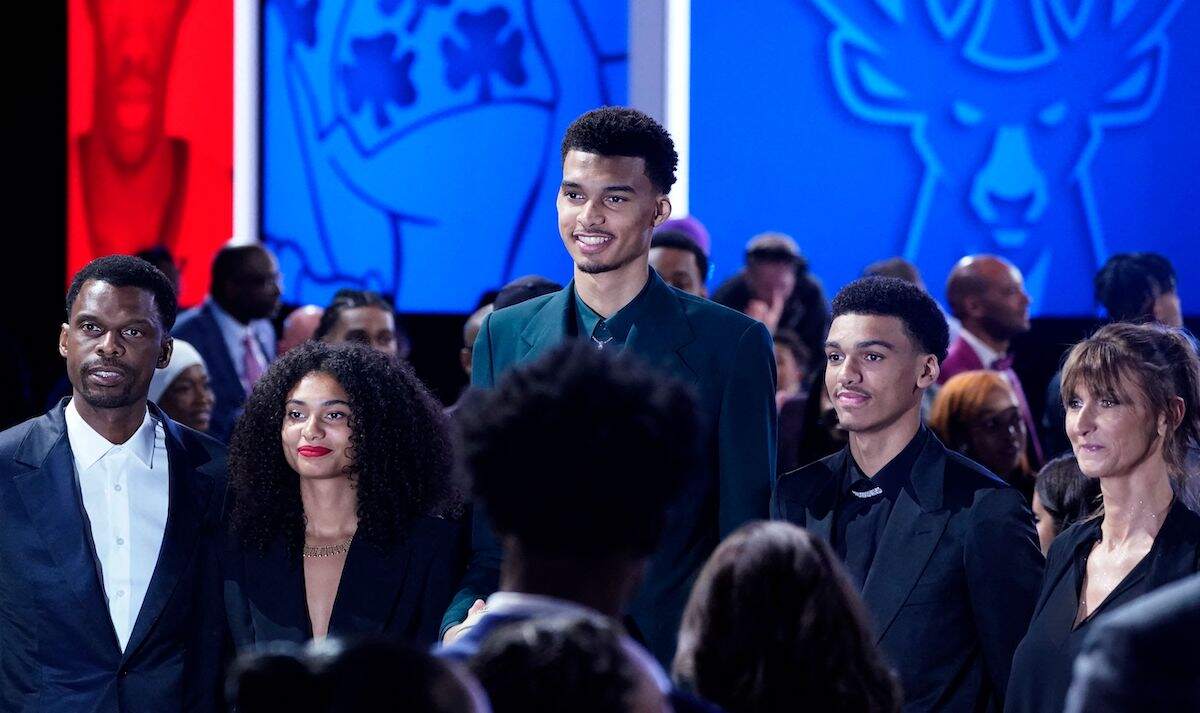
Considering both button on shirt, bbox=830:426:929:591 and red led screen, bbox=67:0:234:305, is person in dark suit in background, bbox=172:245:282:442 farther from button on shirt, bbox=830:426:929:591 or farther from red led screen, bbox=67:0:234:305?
button on shirt, bbox=830:426:929:591

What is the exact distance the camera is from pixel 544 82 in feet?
27.8

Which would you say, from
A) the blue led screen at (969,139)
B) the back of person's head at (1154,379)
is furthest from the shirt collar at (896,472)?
the blue led screen at (969,139)

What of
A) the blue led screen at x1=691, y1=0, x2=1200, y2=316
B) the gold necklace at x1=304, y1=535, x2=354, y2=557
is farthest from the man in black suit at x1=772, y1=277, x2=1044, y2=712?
the blue led screen at x1=691, y1=0, x2=1200, y2=316

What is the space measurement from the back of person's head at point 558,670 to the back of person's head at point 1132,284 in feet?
15.8

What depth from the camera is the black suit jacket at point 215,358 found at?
6246 millimetres

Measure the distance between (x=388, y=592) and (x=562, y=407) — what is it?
6.54ft

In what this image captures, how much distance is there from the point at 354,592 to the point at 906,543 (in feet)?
4.04

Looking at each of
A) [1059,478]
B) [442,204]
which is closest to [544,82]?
[442,204]

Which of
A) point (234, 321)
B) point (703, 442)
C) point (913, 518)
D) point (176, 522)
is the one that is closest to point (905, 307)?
point (913, 518)

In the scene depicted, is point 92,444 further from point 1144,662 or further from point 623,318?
point 1144,662

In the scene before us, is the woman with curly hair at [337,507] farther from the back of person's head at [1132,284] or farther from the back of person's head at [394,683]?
the back of person's head at [1132,284]

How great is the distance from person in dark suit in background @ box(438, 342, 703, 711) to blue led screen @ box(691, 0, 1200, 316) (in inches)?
261

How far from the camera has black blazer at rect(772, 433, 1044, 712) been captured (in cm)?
320

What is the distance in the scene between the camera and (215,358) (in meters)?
6.45
